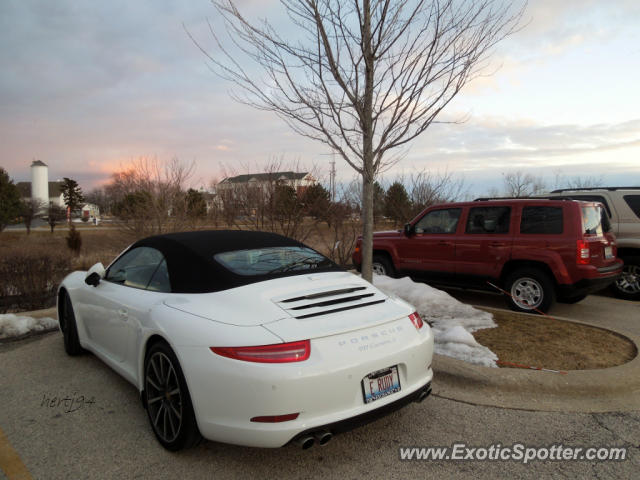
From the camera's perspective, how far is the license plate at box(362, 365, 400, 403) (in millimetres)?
2576

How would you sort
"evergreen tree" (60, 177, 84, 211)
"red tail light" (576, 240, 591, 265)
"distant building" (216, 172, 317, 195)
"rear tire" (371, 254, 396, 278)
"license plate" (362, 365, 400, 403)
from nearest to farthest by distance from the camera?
"license plate" (362, 365, 400, 403), "red tail light" (576, 240, 591, 265), "rear tire" (371, 254, 396, 278), "distant building" (216, 172, 317, 195), "evergreen tree" (60, 177, 84, 211)

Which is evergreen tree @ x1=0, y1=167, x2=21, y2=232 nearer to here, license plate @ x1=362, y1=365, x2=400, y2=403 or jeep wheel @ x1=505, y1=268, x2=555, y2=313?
jeep wheel @ x1=505, y1=268, x2=555, y2=313

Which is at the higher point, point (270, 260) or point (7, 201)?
point (7, 201)

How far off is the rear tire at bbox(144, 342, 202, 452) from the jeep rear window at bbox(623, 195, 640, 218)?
8.43 metres

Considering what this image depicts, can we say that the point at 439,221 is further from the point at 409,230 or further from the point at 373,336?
the point at 373,336

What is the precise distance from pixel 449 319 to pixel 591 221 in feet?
9.19

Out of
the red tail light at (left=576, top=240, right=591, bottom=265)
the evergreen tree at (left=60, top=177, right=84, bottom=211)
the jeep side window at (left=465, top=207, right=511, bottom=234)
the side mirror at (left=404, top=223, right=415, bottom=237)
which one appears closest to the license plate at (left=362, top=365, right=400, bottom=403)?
the red tail light at (left=576, top=240, right=591, bottom=265)

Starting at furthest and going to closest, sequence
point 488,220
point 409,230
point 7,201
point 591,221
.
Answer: point 7,201 → point 409,230 → point 488,220 → point 591,221

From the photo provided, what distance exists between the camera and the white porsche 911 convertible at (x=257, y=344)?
7.86ft

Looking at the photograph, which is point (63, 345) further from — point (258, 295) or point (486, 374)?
point (486, 374)

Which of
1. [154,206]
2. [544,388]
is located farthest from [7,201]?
[544,388]

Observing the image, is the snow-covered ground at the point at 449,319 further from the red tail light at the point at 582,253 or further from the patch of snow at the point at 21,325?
the patch of snow at the point at 21,325

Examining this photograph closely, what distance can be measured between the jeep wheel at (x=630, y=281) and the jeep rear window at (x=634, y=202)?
87 centimetres

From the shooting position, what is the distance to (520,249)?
6.57 meters
